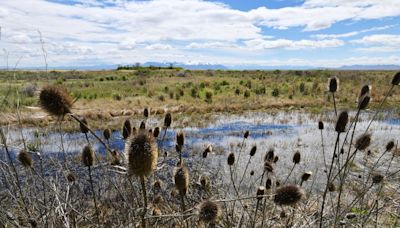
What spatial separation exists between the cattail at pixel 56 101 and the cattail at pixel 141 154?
0.45 meters

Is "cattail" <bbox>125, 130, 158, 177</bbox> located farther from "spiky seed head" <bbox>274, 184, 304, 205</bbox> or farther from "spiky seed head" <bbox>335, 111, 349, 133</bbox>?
"spiky seed head" <bbox>335, 111, 349, 133</bbox>

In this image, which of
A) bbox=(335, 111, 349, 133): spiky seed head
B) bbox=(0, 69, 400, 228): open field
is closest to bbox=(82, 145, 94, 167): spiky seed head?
bbox=(0, 69, 400, 228): open field

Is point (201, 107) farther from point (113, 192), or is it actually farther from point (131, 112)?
point (113, 192)

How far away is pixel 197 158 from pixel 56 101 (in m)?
7.81

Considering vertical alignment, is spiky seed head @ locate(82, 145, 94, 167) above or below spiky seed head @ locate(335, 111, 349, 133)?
below

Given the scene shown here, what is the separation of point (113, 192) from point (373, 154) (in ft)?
25.9

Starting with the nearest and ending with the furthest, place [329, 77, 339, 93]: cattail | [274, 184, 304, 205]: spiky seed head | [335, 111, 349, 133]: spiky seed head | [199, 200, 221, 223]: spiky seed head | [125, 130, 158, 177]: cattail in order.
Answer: [125, 130, 158, 177]: cattail, [199, 200, 221, 223]: spiky seed head, [274, 184, 304, 205]: spiky seed head, [335, 111, 349, 133]: spiky seed head, [329, 77, 339, 93]: cattail

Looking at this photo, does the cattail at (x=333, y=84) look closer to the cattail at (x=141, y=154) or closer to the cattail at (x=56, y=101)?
the cattail at (x=141, y=154)

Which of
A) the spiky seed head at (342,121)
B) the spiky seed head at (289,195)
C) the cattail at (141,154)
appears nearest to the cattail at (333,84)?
the spiky seed head at (342,121)

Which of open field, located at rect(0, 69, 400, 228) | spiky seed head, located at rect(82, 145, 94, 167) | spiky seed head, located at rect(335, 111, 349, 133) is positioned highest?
spiky seed head, located at rect(335, 111, 349, 133)

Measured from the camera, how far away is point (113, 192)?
682cm

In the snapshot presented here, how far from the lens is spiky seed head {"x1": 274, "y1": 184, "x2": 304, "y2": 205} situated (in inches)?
92.0

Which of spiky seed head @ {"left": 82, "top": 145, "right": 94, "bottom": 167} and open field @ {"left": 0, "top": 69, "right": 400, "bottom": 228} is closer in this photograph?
open field @ {"left": 0, "top": 69, "right": 400, "bottom": 228}

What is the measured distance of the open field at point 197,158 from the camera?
238 centimetres
